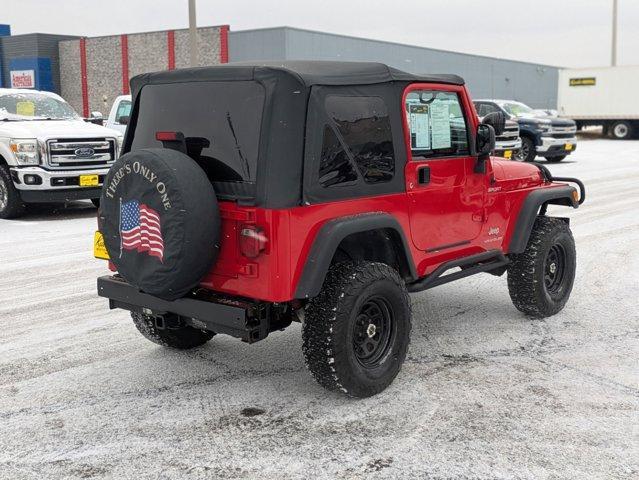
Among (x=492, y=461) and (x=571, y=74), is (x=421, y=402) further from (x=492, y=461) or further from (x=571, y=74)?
(x=571, y=74)

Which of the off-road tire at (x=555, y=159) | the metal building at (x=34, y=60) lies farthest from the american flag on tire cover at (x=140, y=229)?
the metal building at (x=34, y=60)

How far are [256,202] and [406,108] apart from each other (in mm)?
1357

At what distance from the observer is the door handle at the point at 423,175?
→ 4836 millimetres

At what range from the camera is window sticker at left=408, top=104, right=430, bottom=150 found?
486 centimetres

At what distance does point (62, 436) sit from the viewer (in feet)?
13.2

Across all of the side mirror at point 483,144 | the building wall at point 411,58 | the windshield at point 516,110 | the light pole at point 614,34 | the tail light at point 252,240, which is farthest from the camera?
the building wall at point 411,58

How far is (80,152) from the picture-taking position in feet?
38.7

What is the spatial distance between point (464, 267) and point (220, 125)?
87.0 inches

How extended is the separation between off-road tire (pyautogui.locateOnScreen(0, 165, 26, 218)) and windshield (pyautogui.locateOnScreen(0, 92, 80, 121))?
1.09m

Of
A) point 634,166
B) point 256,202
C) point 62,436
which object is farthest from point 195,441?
point 634,166

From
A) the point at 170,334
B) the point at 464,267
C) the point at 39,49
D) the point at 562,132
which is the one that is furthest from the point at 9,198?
the point at 39,49

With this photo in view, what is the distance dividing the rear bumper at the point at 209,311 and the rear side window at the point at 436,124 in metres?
1.55

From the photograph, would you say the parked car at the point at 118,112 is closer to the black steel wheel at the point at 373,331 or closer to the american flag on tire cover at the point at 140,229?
the american flag on tire cover at the point at 140,229

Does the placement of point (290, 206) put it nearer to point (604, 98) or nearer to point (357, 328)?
point (357, 328)
